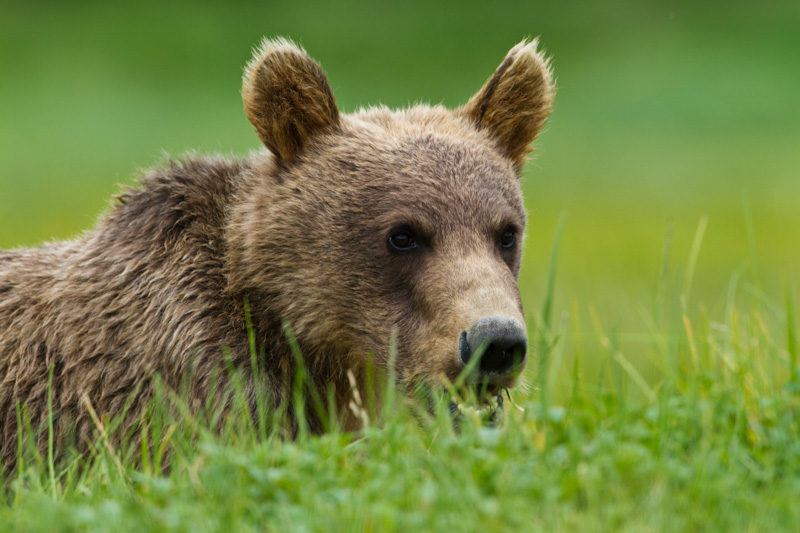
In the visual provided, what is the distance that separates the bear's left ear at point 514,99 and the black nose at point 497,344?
5.80 ft

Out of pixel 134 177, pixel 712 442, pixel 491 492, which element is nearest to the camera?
pixel 491 492

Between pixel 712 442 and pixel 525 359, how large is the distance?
1.04m

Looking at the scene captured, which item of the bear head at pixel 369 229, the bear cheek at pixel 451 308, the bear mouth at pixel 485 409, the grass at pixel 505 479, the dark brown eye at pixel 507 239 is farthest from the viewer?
the dark brown eye at pixel 507 239

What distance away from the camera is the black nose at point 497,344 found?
425 centimetres

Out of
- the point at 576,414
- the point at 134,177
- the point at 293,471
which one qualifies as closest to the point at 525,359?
the point at 576,414

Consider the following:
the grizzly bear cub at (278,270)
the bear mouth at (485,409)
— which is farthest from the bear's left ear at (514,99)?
the bear mouth at (485,409)

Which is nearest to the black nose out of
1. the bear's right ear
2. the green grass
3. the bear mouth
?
the bear mouth

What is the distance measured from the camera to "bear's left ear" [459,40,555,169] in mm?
5777

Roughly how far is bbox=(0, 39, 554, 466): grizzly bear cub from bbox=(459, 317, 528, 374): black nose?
17 centimetres

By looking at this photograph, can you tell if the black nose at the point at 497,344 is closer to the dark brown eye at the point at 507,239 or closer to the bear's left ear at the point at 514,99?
the dark brown eye at the point at 507,239

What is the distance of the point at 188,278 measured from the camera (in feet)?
16.5

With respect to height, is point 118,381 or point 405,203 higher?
point 405,203

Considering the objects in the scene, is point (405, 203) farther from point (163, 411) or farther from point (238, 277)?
point (163, 411)

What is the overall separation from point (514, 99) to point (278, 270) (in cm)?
173
